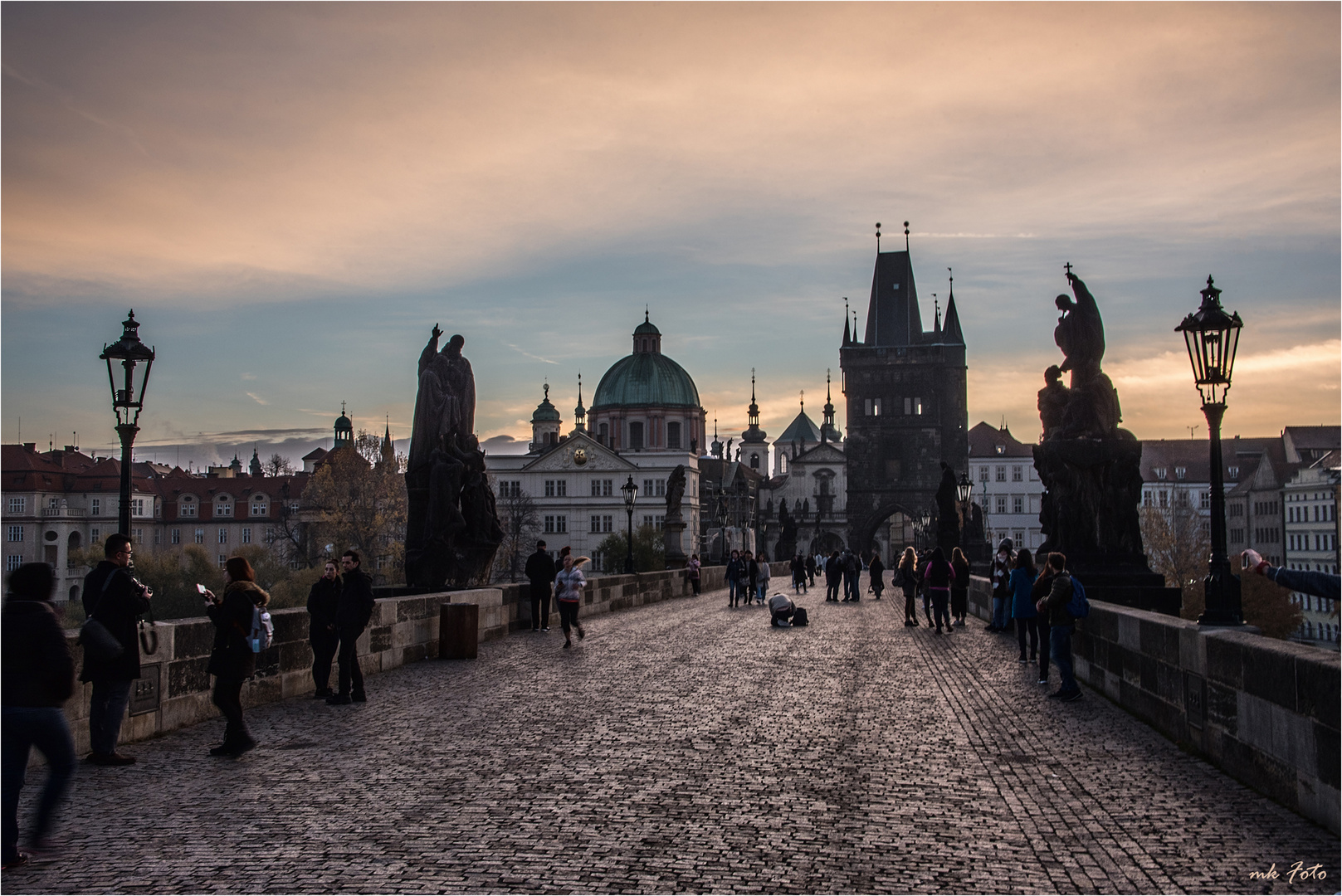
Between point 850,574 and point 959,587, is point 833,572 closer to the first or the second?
point 850,574

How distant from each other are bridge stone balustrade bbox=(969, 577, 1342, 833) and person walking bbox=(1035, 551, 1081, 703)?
1.42ft

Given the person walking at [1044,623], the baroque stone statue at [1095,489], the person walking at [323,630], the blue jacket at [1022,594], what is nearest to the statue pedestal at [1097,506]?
the baroque stone statue at [1095,489]

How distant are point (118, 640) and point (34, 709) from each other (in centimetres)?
228

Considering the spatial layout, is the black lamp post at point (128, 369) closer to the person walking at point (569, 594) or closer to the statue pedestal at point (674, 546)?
the person walking at point (569, 594)

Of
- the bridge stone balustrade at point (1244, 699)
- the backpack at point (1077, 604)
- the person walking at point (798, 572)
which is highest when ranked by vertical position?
the backpack at point (1077, 604)

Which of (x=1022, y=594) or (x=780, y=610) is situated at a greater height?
(x=1022, y=594)

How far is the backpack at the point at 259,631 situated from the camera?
30.5 ft

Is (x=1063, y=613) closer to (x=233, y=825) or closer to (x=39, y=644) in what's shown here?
(x=233, y=825)

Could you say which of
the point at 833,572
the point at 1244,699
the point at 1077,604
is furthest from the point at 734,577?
the point at 1244,699

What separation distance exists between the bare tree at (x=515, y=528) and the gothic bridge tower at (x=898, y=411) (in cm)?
2629

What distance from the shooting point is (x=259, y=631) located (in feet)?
30.7

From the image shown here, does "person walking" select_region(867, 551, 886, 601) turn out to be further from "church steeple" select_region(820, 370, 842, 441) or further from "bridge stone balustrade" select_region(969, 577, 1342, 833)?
"church steeple" select_region(820, 370, 842, 441)

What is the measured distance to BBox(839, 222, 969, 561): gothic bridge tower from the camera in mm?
108188

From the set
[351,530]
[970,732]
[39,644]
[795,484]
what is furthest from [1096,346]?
[795,484]
